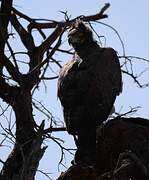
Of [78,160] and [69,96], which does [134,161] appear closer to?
[78,160]

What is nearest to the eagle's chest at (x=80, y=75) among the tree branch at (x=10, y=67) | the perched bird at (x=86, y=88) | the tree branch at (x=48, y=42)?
the perched bird at (x=86, y=88)

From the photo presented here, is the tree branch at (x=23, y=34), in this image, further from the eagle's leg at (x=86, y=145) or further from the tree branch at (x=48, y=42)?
the eagle's leg at (x=86, y=145)

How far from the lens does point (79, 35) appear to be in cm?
527

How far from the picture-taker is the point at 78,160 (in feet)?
14.5

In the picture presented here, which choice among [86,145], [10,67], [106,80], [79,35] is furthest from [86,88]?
[10,67]

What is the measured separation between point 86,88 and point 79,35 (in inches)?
30.1

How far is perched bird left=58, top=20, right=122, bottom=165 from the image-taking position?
458cm

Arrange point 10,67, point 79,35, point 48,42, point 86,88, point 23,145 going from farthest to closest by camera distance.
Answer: point 48,42
point 10,67
point 79,35
point 23,145
point 86,88

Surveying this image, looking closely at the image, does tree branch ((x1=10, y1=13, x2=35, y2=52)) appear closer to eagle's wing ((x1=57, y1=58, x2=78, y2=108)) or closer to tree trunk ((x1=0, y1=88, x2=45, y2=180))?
tree trunk ((x1=0, y1=88, x2=45, y2=180))

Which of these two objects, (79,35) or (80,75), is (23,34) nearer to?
(79,35)

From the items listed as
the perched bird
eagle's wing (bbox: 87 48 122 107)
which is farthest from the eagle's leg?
eagle's wing (bbox: 87 48 122 107)

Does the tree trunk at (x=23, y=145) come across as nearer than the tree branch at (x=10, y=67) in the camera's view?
Yes

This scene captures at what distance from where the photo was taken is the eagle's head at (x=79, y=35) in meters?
5.23

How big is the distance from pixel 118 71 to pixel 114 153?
1.21m
